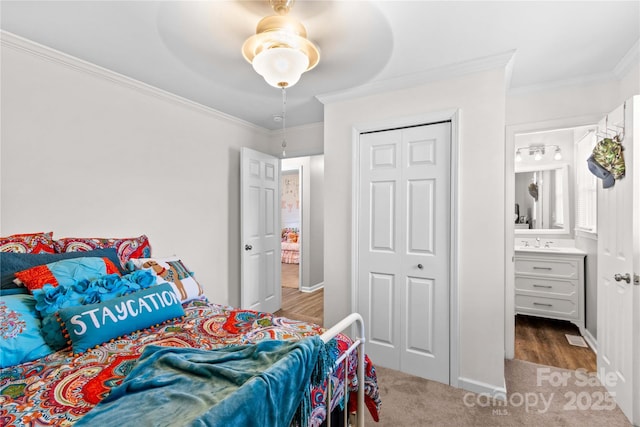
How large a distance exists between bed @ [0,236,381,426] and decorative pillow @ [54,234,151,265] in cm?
6

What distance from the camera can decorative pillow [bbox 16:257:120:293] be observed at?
149 cm

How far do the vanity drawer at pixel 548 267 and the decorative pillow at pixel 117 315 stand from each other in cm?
362

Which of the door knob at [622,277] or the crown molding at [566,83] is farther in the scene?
the crown molding at [566,83]

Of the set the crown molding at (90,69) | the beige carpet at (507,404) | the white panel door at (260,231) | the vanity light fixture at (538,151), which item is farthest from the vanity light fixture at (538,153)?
the crown molding at (90,69)

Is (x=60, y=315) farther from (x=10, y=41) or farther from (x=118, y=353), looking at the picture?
(x=10, y=41)

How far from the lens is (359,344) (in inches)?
57.5

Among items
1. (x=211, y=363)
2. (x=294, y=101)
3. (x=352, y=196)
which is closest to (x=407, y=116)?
(x=352, y=196)

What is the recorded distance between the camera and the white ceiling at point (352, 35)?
1.64m

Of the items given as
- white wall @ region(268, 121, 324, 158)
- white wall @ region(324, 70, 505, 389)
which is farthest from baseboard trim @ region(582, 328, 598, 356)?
Answer: white wall @ region(268, 121, 324, 158)

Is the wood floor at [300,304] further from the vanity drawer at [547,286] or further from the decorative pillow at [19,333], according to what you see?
the decorative pillow at [19,333]

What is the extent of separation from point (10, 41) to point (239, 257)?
2550mm

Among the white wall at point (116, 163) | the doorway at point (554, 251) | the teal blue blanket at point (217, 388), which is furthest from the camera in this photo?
the doorway at point (554, 251)

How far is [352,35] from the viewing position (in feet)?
6.04

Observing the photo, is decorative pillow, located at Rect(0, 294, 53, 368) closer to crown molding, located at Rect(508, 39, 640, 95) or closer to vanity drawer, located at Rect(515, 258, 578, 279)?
crown molding, located at Rect(508, 39, 640, 95)
